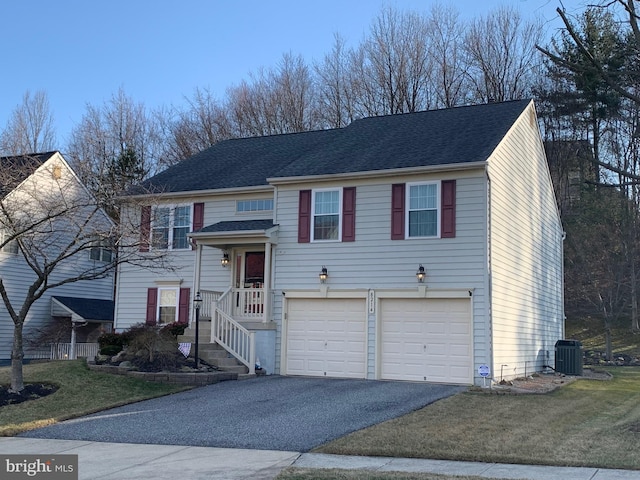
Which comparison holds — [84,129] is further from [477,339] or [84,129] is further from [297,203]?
[477,339]

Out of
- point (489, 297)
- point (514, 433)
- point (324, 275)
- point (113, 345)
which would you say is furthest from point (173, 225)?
point (514, 433)

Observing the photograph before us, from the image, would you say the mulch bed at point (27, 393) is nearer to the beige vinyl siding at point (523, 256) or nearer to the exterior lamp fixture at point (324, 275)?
the exterior lamp fixture at point (324, 275)

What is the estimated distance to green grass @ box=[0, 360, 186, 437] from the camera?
12145 mm

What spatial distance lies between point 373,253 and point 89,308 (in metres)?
15.0

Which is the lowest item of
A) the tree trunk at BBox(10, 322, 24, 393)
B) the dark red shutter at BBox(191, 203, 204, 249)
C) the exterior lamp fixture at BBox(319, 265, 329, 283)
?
the tree trunk at BBox(10, 322, 24, 393)

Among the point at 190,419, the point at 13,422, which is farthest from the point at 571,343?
the point at 13,422

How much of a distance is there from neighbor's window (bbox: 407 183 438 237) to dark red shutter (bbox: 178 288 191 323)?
694cm

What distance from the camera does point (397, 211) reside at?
16812mm

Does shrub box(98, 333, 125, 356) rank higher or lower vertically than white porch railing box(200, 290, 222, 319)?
lower

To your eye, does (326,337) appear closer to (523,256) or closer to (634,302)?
(523,256)

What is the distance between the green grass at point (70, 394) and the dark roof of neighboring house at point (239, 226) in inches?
185

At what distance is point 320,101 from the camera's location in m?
39.0

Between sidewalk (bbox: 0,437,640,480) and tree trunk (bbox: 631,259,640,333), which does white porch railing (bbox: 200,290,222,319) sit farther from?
tree trunk (bbox: 631,259,640,333)

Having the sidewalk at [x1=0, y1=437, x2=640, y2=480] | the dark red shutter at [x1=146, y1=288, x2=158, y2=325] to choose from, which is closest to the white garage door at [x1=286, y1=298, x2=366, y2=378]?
the dark red shutter at [x1=146, y1=288, x2=158, y2=325]
